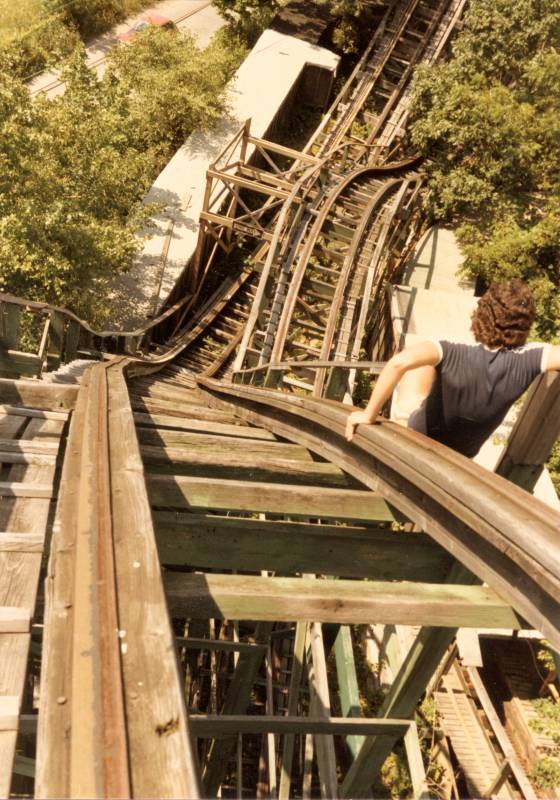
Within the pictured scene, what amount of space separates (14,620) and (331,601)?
110cm

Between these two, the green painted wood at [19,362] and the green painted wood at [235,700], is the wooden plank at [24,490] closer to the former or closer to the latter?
the green painted wood at [235,700]

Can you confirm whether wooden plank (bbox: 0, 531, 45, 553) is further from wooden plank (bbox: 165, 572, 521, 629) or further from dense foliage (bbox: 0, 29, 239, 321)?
dense foliage (bbox: 0, 29, 239, 321)

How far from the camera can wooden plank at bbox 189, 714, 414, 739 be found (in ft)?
11.3

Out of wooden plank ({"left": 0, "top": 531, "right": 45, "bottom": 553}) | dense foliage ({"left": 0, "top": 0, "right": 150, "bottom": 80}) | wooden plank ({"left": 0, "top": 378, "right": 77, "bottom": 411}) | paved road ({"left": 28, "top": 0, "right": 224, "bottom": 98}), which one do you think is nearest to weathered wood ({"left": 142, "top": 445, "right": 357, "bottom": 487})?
wooden plank ({"left": 0, "top": 531, "right": 45, "bottom": 553})

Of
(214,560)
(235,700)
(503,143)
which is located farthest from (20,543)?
(503,143)

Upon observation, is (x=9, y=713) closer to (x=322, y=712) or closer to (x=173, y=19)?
(x=322, y=712)

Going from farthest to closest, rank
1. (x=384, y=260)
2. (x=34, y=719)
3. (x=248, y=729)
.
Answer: (x=384, y=260) → (x=248, y=729) → (x=34, y=719)

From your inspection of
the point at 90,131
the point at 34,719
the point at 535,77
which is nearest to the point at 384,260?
the point at 535,77

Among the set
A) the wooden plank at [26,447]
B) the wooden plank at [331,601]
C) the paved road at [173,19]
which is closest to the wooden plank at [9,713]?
the wooden plank at [331,601]

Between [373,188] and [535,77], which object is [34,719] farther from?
[535,77]

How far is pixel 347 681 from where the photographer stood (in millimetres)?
5551

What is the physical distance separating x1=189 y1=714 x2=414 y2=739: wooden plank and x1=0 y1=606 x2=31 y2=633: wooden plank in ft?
5.99

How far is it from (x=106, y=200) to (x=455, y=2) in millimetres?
16052

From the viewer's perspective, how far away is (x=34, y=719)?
2465 mm
